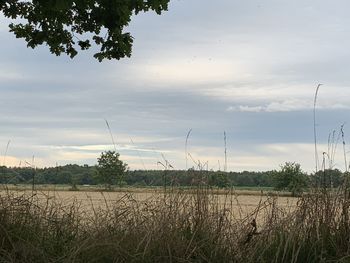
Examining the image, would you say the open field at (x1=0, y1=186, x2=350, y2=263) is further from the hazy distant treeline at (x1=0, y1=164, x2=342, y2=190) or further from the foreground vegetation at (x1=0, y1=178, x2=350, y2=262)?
the hazy distant treeline at (x1=0, y1=164, x2=342, y2=190)

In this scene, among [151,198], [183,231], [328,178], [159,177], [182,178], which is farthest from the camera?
[159,177]

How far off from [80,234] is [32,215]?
0.61 m

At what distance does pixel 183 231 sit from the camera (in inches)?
192

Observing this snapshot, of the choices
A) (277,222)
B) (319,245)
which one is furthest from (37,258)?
(319,245)

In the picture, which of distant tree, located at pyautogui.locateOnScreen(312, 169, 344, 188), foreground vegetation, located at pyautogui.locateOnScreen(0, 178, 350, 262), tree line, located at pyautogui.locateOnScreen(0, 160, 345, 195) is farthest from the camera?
tree line, located at pyautogui.locateOnScreen(0, 160, 345, 195)

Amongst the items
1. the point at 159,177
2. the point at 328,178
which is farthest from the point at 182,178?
the point at 328,178

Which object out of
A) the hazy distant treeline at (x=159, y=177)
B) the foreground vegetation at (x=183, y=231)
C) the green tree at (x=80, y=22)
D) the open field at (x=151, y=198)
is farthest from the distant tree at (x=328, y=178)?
the green tree at (x=80, y=22)

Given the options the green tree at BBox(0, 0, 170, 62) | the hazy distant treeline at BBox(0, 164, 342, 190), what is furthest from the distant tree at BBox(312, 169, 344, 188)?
the green tree at BBox(0, 0, 170, 62)

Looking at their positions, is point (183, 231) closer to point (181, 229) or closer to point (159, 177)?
point (181, 229)

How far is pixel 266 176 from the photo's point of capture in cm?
821

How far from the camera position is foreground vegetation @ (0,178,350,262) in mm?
4582

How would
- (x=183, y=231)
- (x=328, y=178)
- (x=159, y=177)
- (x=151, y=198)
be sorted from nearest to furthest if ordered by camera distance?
(x=183, y=231), (x=328, y=178), (x=151, y=198), (x=159, y=177)

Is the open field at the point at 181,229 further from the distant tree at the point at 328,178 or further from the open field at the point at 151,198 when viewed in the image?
the distant tree at the point at 328,178

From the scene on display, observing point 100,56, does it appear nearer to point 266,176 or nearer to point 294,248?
point 266,176
